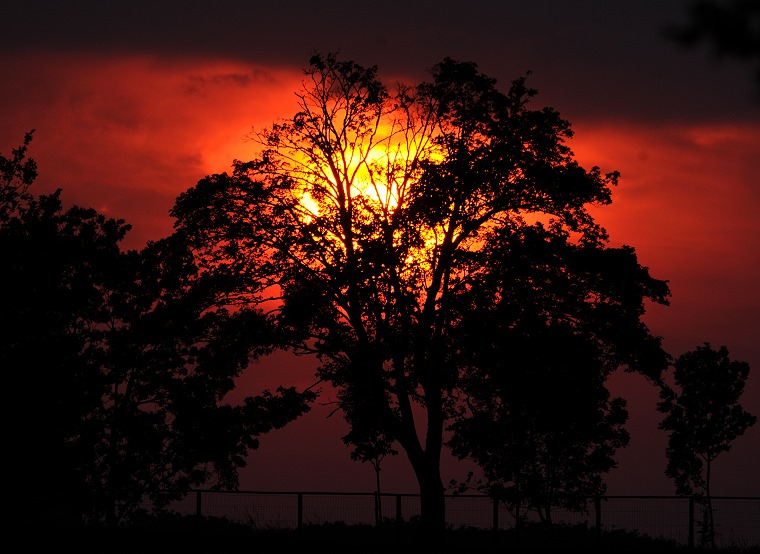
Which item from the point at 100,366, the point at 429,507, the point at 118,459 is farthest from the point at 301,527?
the point at 100,366

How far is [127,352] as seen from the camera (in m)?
37.4

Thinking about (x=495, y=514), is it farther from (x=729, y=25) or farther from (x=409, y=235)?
(x=729, y=25)

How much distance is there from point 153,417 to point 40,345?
7238 mm

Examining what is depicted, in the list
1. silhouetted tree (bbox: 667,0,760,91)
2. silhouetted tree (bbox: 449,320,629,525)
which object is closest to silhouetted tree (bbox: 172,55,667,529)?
silhouetted tree (bbox: 449,320,629,525)

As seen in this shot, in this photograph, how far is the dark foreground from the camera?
29.3 m

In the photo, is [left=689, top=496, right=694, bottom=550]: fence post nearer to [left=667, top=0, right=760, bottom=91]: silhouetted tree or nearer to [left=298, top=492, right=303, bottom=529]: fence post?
[left=298, top=492, right=303, bottom=529]: fence post

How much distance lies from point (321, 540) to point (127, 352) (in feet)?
35.1

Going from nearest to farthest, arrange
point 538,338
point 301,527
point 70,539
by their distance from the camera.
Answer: point 70,539 → point 538,338 → point 301,527

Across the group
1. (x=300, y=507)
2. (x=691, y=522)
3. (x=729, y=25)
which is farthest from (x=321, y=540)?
(x=729, y=25)

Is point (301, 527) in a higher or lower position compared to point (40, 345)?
lower

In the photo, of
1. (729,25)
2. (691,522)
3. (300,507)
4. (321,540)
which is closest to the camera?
(729,25)

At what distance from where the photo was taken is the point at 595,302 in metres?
35.4

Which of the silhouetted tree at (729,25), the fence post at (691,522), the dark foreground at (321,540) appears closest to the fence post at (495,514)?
the dark foreground at (321,540)

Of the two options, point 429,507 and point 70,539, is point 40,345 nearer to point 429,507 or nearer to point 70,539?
point 70,539
